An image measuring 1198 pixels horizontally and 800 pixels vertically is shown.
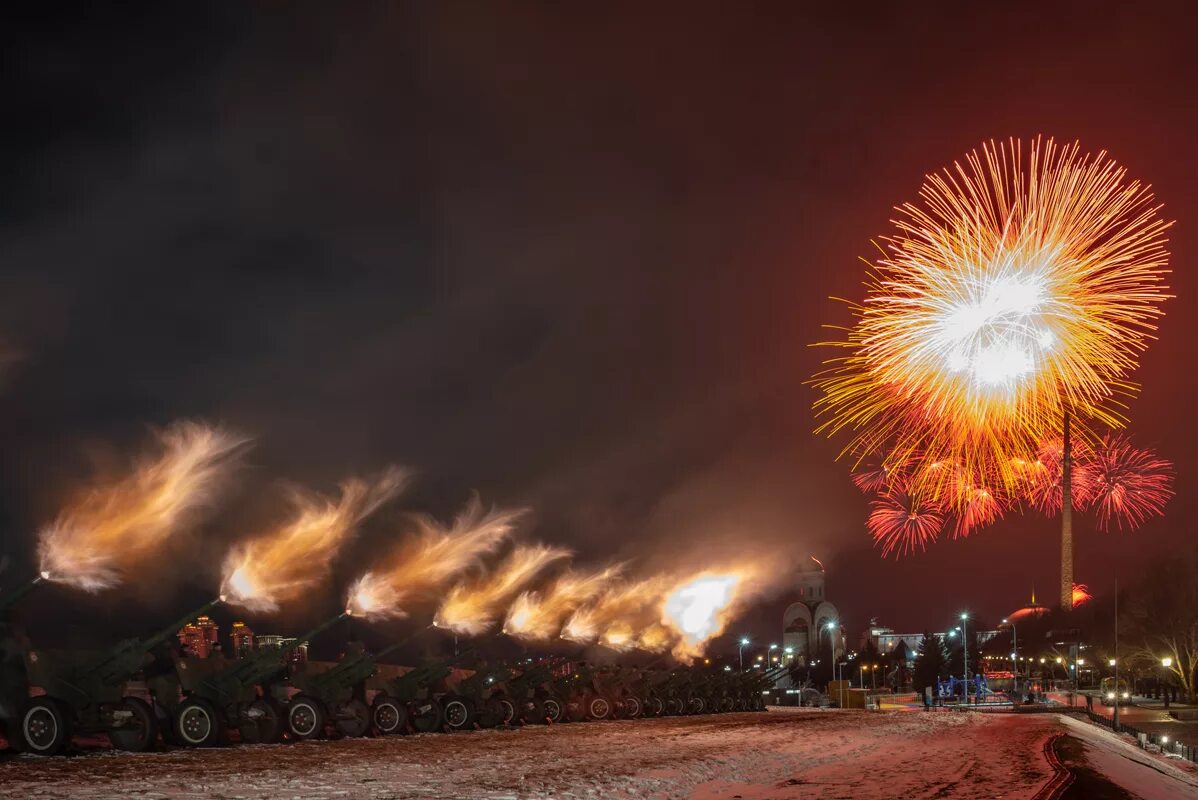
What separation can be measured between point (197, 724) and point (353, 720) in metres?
7.72

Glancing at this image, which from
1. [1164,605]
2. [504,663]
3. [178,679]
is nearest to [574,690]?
[504,663]

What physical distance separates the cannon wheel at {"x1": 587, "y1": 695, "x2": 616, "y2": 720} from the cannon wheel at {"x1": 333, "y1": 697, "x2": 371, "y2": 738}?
17.6 meters

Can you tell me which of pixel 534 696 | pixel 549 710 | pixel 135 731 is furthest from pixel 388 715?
pixel 549 710

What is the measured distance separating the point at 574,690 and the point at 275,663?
22043 mm

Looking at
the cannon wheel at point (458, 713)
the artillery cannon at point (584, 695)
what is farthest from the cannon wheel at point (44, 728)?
the artillery cannon at point (584, 695)

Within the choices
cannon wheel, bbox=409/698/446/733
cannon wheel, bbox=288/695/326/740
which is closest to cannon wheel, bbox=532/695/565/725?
cannon wheel, bbox=409/698/446/733

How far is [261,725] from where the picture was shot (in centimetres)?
3366

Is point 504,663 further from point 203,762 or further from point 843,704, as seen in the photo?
point 843,704

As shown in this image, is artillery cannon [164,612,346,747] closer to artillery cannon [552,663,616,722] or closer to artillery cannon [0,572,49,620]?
artillery cannon [0,572,49,620]

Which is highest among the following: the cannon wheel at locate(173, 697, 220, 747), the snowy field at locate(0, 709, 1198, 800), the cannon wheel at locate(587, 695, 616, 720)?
the cannon wheel at locate(173, 697, 220, 747)

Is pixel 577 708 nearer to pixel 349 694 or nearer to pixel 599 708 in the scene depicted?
pixel 599 708

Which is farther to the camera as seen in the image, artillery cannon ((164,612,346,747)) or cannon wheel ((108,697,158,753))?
artillery cannon ((164,612,346,747))

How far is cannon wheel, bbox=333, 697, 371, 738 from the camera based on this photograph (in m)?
37.8

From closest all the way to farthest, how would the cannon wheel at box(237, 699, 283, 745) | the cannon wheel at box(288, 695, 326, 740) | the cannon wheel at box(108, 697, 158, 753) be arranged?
1. the cannon wheel at box(108, 697, 158, 753)
2. the cannon wheel at box(237, 699, 283, 745)
3. the cannon wheel at box(288, 695, 326, 740)
